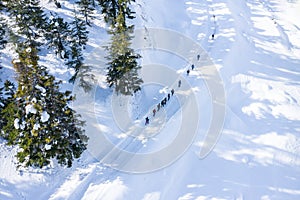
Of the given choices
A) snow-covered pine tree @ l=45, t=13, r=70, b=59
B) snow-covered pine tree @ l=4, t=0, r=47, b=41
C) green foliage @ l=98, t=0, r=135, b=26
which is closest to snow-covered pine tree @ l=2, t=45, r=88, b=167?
snow-covered pine tree @ l=4, t=0, r=47, b=41

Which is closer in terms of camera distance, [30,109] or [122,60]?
[30,109]

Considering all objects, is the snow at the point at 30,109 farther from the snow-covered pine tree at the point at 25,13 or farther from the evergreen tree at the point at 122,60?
the snow-covered pine tree at the point at 25,13

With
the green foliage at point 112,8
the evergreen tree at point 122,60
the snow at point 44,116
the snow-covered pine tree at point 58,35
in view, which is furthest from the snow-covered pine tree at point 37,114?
the green foliage at point 112,8

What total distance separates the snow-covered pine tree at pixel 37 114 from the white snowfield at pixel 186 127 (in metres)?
0.76

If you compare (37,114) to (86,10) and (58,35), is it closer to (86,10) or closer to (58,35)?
(58,35)

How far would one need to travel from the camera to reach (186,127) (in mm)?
29688

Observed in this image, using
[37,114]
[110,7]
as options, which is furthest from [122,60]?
[110,7]

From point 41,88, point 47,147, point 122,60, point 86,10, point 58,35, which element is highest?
Answer: point 86,10

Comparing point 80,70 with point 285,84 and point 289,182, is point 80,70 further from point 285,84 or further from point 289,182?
point 285,84

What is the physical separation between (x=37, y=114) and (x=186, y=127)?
14720 millimetres

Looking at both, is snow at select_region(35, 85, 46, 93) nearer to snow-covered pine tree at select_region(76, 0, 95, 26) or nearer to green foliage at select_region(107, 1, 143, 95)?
green foliage at select_region(107, 1, 143, 95)

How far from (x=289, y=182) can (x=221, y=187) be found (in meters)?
6.47

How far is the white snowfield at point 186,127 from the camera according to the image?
980 inches

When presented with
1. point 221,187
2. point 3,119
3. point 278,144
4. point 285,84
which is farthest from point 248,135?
point 3,119
